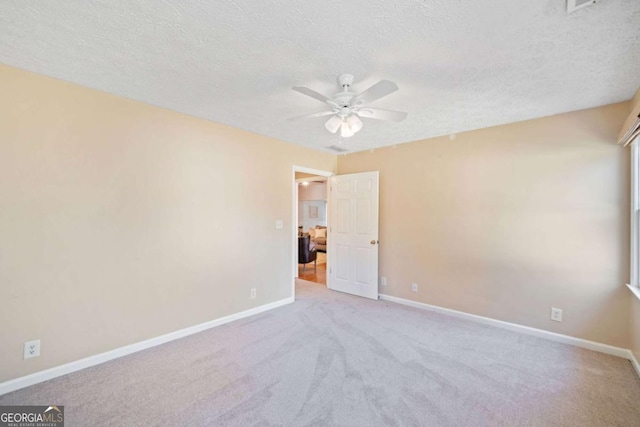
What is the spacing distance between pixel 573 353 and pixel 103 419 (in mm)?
4023

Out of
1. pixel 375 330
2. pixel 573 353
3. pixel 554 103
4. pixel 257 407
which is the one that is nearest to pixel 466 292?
pixel 573 353

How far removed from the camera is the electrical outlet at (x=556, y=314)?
9.46ft

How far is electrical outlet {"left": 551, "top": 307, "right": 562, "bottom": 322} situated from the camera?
9.46 feet

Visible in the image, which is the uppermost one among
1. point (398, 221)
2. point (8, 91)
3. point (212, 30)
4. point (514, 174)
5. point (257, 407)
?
point (212, 30)

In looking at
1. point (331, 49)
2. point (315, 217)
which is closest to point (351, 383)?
point (331, 49)

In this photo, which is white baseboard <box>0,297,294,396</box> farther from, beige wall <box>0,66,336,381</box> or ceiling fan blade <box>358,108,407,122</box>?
ceiling fan blade <box>358,108,407,122</box>

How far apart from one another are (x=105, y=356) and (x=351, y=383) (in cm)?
223

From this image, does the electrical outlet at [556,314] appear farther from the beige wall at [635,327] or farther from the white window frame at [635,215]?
the white window frame at [635,215]

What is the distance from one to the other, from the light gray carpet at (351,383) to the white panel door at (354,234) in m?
1.34

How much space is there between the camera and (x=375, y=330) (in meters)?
3.16

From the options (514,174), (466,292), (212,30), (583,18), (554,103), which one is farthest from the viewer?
(466,292)

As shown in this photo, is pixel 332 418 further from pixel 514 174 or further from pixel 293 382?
pixel 514 174

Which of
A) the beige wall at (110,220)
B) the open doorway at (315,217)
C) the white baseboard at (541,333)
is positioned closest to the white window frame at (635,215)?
the white baseboard at (541,333)

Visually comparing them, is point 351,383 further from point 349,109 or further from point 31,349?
point 31,349
